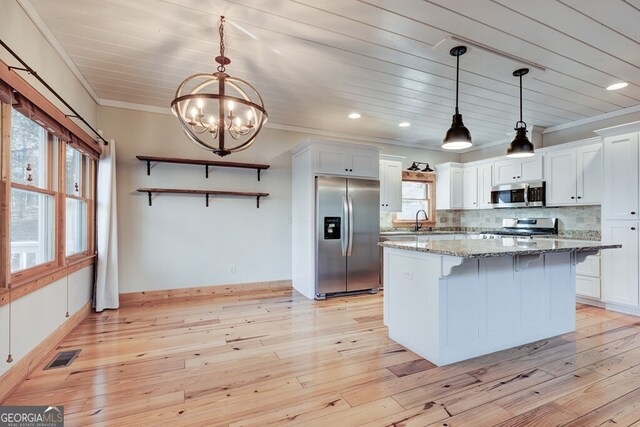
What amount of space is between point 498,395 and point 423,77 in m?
2.82

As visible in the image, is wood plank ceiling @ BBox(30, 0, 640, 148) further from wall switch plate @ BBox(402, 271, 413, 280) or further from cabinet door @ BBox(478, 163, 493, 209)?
wall switch plate @ BBox(402, 271, 413, 280)

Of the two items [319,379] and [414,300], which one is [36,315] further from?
[414,300]

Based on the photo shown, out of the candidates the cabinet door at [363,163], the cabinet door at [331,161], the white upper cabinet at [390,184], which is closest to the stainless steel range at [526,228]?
the white upper cabinet at [390,184]

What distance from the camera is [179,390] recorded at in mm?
2055

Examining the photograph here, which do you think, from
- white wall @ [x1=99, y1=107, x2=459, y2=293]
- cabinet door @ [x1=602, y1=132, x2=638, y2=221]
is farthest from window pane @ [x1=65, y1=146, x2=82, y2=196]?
cabinet door @ [x1=602, y1=132, x2=638, y2=221]

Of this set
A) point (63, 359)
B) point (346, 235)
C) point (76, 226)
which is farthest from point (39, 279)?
point (346, 235)

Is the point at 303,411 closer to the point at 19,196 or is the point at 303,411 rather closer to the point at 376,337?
the point at 376,337

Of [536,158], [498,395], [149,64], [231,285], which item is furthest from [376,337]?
[536,158]

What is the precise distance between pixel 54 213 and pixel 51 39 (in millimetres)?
1414

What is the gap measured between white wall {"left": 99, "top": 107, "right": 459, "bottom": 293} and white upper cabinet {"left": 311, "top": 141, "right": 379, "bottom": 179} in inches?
29.7

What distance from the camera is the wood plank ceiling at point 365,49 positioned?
2.16m

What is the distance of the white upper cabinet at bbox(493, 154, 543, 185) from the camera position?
4.69 metres

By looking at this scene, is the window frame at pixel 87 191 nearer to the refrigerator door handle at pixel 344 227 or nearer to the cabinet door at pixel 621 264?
the refrigerator door handle at pixel 344 227

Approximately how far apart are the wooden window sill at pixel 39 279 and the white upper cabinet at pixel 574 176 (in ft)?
19.2
